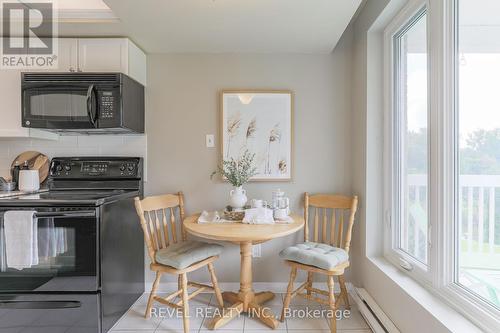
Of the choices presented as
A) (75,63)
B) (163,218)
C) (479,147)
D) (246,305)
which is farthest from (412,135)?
(75,63)

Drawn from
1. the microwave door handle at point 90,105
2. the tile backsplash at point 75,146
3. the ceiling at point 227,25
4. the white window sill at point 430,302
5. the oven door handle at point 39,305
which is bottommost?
the oven door handle at point 39,305

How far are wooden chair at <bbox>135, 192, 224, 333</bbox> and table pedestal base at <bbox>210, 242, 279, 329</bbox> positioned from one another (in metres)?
0.16

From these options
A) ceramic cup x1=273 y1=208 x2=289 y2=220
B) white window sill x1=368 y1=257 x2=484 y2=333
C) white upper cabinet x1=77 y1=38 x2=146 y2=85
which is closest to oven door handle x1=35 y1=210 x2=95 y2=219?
white upper cabinet x1=77 y1=38 x2=146 y2=85

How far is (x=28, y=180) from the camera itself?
94.0 inches

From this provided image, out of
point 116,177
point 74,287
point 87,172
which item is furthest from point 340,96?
point 74,287

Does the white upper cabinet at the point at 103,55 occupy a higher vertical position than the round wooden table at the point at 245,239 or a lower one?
higher

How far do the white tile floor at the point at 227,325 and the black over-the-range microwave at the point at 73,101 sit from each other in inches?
57.5

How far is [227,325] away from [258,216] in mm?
809

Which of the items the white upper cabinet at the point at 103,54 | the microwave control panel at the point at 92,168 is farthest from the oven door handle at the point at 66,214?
the white upper cabinet at the point at 103,54

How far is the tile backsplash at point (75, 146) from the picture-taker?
2543 millimetres

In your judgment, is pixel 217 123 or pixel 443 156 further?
pixel 217 123

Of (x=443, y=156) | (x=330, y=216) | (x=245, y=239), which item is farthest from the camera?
(x=330, y=216)

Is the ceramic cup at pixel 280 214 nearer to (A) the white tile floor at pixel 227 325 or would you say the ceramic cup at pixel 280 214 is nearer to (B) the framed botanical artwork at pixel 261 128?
(B) the framed botanical artwork at pixel 261 128

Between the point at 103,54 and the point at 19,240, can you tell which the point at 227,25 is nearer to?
the point at 103,54
